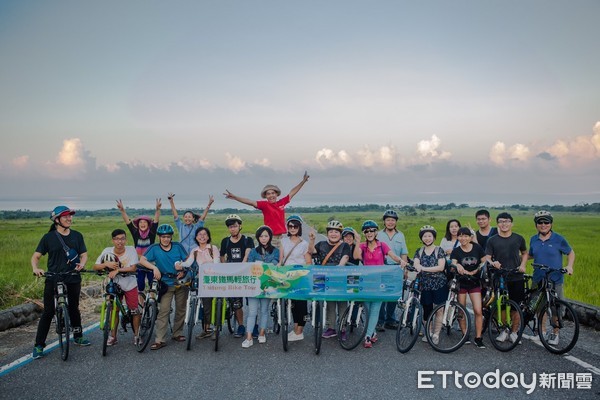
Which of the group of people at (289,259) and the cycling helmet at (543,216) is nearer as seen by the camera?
the group of people at (289,259)

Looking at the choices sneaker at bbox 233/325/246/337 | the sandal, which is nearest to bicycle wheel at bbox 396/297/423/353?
sneaker at bbox 233/325/246/337

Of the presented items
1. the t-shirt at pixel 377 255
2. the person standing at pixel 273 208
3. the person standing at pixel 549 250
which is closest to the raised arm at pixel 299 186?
the person standing at pixel 273 208

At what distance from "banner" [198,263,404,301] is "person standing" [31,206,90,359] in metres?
1.89

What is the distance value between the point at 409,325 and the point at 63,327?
201 inches

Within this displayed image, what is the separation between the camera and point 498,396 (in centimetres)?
494

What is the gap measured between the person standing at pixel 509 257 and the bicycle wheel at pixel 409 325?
4.40ft

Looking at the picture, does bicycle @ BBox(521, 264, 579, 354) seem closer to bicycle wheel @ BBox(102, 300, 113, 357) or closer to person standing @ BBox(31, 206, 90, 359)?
bicycle wheel @ BBox(102, 300, 113, 357)

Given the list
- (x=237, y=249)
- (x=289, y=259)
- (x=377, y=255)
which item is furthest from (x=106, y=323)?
(x=377, y=255)

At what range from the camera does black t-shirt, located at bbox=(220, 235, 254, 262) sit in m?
7.55

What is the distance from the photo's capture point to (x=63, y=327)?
259 inches

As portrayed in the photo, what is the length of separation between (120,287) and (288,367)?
2967mm

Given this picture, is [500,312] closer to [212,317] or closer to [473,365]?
[473,365]

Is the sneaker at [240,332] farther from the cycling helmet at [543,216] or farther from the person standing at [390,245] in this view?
the cycling helmet at [543,216]

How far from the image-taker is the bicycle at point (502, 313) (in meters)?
6.72
